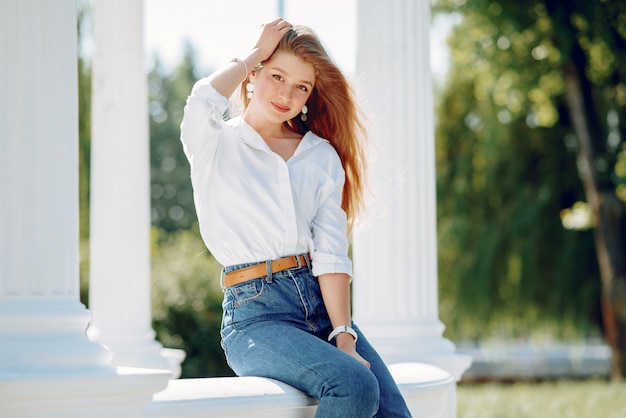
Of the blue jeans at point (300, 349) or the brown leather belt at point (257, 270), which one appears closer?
the blue jeans at point (300, 349)

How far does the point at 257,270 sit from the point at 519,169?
25070 millimetres

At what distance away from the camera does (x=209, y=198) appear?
684 centimetres

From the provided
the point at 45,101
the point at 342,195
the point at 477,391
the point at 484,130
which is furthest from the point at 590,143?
the point at 45,101

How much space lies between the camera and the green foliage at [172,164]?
62.2 metres

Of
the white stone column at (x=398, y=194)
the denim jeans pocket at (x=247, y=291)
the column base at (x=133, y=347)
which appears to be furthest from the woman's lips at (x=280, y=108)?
the column base at (x=133, y=347)

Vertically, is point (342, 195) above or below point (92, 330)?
above

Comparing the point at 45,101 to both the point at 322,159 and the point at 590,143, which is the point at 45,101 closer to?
the point at 322,159

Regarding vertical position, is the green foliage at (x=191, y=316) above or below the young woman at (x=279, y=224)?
below

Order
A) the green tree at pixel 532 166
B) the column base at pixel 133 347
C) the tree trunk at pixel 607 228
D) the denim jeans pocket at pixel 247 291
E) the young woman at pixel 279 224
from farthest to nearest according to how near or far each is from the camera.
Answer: the green tree at pixel 532 166, the tree trunk at pixel 607 228, the column base at pixel 133 347, the denim jeans pocket at pixel 247 291, the young woman at pixel 279 224

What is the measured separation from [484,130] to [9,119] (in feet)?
83.7

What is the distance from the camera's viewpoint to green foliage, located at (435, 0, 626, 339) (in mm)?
29719

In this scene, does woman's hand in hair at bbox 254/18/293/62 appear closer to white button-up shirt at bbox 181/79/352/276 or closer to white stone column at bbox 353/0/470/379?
white button-up shirt at bbox 181/79/352/276

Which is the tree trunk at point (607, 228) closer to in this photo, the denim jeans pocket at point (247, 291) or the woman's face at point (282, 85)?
the woman's face at point (282, 85)

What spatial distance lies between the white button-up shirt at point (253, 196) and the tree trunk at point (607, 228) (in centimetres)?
2174
